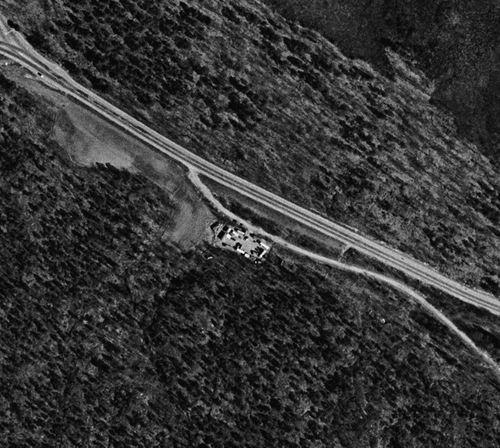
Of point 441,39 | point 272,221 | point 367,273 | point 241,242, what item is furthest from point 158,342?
point 441,39

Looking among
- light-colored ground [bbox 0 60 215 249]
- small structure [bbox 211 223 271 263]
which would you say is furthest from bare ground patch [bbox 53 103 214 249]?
small structure [bbox 211 223 271 263]

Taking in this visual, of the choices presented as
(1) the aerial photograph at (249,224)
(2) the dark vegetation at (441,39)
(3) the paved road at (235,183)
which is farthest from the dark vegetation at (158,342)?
(2) the dark vegetation at (441,39)

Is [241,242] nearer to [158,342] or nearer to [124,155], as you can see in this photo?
[158,342]

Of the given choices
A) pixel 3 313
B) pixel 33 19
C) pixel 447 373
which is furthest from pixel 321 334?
pixel 33 19

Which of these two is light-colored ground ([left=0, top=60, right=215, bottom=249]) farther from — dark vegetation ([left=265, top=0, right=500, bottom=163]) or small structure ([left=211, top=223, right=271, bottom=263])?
dark vegetation ([left=265, top=0, right=500, bottom=163])

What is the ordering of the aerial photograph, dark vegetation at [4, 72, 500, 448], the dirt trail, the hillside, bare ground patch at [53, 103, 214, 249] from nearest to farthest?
dark vegetation at [4, 72, 500, 448]
the aerial photograph
the hillside
bare ground patch at [53, 103, 214, 249]
the dirt trail
